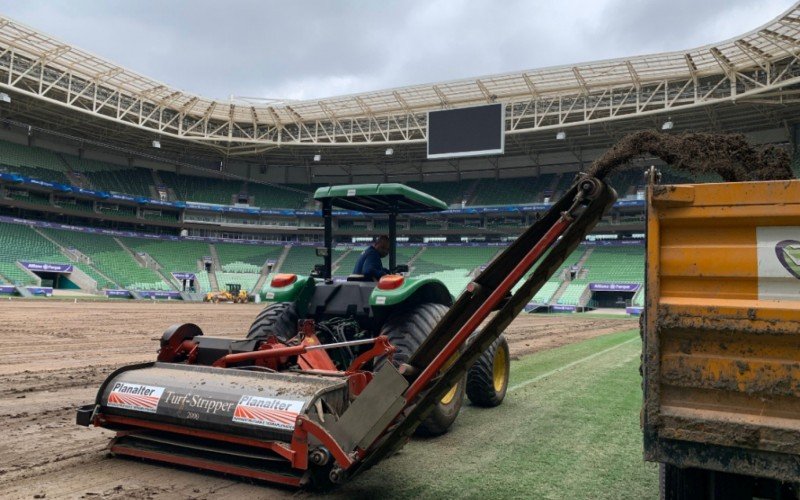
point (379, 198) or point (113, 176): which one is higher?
point (113, 176)

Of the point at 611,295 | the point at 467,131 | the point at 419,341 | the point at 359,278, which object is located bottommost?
the point at 611,295

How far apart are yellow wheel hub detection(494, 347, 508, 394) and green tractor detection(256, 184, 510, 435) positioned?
7cm

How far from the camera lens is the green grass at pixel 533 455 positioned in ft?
11.4

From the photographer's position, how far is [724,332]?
224 centimetres

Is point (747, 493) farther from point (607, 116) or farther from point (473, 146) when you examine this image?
point (607, 116)

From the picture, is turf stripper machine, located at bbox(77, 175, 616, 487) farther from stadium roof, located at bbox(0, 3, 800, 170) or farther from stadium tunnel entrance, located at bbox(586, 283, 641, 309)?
stadium tunnel entrance, located at bbox(586, 283, 641, 309)

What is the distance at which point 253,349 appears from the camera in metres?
4.08

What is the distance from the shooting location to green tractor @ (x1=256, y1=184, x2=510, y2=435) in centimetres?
457

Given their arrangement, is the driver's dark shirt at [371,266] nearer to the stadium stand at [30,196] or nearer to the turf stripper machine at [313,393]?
the turf stripper machine at [313,393]

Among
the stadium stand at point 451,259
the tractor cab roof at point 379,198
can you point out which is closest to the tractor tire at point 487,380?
the tractor cab roof at point 379,198

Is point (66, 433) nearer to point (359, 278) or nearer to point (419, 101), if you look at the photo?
point (359, 278)

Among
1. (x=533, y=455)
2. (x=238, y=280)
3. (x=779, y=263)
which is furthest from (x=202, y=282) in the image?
(x=779, y=263)

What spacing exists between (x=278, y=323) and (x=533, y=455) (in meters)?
2.53

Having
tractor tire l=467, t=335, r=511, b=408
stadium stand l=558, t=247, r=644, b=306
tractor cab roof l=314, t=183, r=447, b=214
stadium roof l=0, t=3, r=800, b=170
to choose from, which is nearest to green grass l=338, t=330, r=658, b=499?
tractor tire l=467, t=335, r=511, b=408
